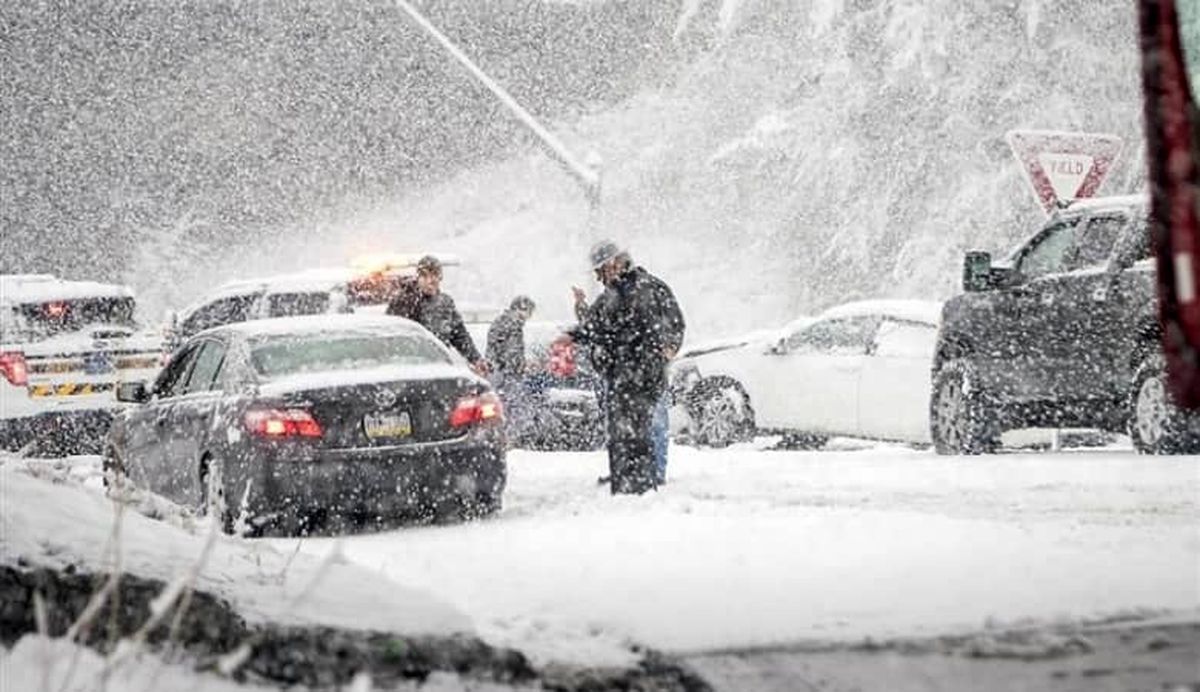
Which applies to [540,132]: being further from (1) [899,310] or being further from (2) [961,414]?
(2) [961,414]

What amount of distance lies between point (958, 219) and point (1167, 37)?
21.7 metres

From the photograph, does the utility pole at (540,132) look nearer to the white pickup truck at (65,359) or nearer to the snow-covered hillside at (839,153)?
the snow-covered hillside at (839,153)

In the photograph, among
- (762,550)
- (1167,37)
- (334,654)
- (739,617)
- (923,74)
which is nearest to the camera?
(1167,37)

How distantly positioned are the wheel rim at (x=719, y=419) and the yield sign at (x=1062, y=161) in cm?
407

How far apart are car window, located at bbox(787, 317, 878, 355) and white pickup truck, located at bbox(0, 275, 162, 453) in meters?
7.02

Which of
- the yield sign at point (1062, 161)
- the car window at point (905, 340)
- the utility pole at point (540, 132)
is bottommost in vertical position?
the car window at point (905, 340)

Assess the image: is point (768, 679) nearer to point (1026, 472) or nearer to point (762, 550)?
point (762, 550)

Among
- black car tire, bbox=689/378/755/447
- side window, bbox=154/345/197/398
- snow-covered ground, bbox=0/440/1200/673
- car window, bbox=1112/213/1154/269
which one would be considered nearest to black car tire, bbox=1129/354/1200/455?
snow-covered ground, bbox=0/440/1200/673

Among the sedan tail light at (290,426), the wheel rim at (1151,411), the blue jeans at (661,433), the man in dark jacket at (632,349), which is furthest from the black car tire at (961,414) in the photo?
the sedan tail light at (290,426)

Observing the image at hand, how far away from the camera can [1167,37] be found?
393cm

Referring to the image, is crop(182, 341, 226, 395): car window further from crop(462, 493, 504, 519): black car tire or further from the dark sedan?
crop(462, 493, 504, 519): black car tire

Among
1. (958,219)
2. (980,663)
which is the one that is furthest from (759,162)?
(980,663)

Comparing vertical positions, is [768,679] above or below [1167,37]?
below

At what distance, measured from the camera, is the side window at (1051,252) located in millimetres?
13156
